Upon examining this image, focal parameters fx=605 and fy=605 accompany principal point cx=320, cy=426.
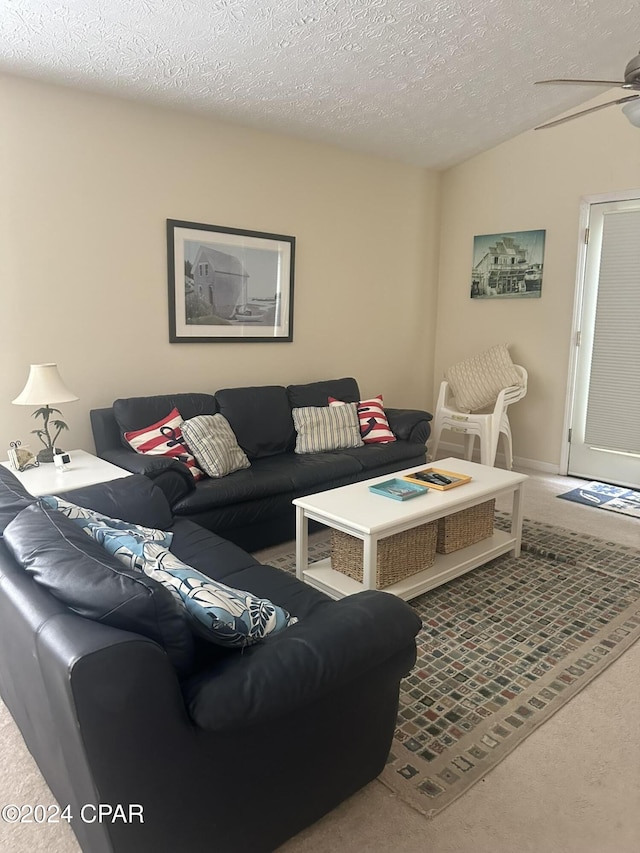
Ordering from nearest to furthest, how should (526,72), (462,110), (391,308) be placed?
(526,72), (462,110), (391,308)

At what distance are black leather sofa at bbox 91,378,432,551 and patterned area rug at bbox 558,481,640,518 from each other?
1214 mm

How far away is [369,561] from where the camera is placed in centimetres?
257

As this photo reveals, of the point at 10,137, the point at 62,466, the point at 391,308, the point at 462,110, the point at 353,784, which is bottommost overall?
the point at 353,784

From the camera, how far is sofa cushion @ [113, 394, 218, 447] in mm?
3578

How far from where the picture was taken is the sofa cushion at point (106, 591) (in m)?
1.27

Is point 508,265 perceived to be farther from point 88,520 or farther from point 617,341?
point 88,520

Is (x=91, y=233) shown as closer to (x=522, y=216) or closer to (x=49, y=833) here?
(x=49, y=833)

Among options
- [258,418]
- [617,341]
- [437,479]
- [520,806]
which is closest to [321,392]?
[258,418]

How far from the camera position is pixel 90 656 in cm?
111

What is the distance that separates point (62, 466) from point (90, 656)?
7.18 ft

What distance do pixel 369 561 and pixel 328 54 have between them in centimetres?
274

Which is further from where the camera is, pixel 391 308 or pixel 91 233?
pixel 391 308

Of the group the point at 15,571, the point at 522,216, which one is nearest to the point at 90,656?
the point at 15,571

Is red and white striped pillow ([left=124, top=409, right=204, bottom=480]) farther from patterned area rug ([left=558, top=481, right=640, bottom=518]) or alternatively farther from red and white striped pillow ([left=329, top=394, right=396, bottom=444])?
patterned area rug ([left=558, top=481, right=640, bottom=518])
